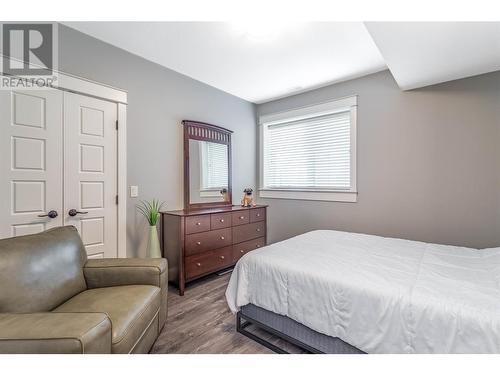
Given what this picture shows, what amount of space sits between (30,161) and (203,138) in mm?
1826

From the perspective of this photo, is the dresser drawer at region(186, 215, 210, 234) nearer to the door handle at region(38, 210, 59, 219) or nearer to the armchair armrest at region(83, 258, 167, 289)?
the armchair armrest at region(83, 258, 167, 289)

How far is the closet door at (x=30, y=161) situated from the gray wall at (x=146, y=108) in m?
0.42

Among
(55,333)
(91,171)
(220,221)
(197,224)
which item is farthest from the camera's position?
(220,221)

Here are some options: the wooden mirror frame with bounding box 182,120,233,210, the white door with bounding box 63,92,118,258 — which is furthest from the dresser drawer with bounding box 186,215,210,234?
the white door with bounding box 63,92,118,258

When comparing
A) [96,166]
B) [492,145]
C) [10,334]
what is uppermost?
[492,145]

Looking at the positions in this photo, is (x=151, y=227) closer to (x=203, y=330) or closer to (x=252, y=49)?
(x=203, y=330)

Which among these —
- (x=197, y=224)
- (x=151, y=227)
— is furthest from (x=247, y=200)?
(x=151, y=227)

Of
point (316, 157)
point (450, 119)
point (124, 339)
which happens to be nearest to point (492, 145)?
point (450, 119)

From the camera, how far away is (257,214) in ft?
11.6

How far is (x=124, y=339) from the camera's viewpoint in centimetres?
119

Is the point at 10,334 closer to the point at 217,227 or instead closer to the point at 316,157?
the point at 217,227

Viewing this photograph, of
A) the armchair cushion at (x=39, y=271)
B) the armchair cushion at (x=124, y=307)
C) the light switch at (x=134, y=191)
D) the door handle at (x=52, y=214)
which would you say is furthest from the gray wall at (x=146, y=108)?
the armchair cushion at (x=124, y=307)

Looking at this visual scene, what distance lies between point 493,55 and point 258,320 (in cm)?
291

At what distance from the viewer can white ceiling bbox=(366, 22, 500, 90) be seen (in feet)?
5.50
